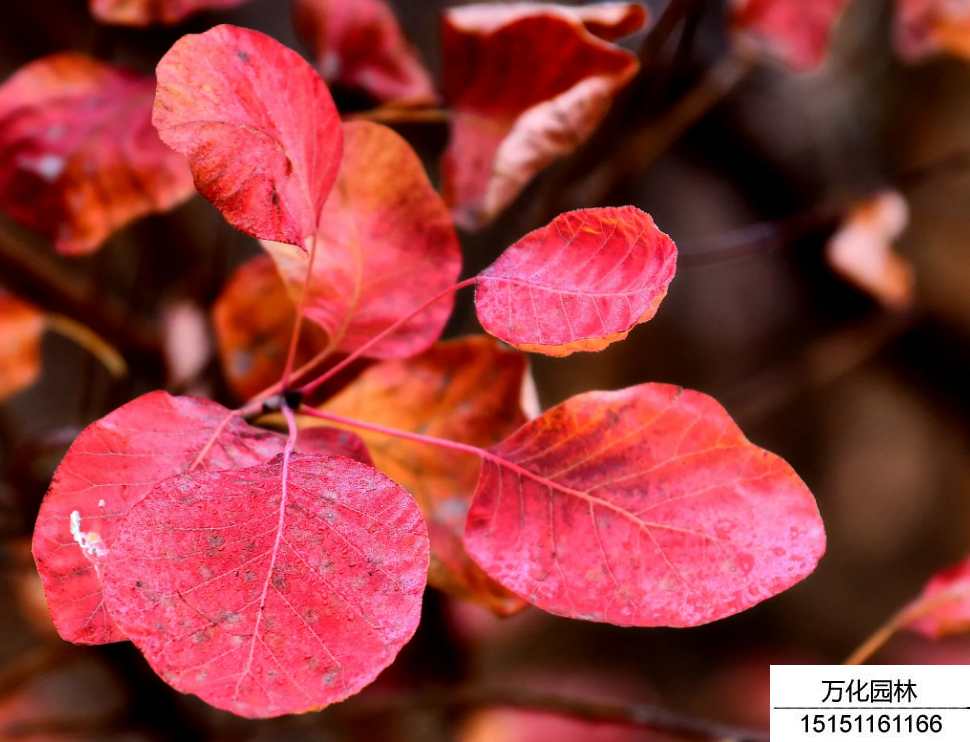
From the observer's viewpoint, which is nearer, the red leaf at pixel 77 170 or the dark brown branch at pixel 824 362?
the red leaf at pixel 77 170

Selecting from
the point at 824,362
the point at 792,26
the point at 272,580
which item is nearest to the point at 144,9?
the point at 272,580

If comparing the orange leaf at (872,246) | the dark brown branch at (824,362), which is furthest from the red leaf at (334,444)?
the dark brown branch at (824,362)

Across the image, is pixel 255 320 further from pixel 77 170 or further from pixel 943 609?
pixel 943 609

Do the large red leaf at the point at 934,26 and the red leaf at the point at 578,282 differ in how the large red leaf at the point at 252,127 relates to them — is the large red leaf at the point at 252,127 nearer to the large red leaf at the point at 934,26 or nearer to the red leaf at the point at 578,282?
the red leaf at the point at 578,282

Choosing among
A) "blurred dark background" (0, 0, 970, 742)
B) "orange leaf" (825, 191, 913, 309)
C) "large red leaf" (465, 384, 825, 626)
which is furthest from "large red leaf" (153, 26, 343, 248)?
"blurred dark background" (0, 0, 970, 742)

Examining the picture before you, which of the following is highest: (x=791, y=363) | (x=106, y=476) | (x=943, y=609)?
(x=106, y=476)

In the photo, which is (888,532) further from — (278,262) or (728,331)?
(278,262)
